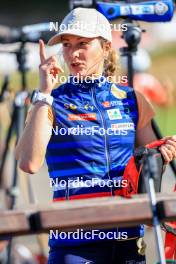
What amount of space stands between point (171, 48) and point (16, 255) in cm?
1515

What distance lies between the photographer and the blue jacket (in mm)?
3764

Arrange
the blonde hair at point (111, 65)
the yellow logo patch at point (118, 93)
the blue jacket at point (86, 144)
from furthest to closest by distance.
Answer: the blonde hair at point (111, 65)
the yellow logo patch at point (118, 93)
the blue jacket at point (86, 144)

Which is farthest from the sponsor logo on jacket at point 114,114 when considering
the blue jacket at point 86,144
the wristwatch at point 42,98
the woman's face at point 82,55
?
the wristwatch at point 42,98

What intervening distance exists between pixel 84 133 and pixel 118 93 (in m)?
0.29

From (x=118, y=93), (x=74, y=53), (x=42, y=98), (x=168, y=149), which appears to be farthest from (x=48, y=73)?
(x=168, y=149)

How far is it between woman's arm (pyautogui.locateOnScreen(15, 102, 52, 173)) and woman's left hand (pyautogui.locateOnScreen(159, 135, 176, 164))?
48 centimetres

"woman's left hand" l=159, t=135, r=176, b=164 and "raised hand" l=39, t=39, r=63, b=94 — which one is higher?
"raised hand" l=39, t=39, r=63, b=94

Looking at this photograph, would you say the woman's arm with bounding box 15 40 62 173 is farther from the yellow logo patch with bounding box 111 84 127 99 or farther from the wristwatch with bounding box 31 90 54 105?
the yellow logo patch with bounding box 111 84 127 99

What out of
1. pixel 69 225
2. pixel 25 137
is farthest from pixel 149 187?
pixel 25 137

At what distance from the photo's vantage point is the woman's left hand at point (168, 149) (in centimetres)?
371

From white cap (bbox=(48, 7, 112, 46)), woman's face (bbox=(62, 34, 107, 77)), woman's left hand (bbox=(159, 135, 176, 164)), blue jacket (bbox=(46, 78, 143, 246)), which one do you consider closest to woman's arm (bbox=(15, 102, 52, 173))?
blue jacket (bbox=(46, 78, 143, 246))

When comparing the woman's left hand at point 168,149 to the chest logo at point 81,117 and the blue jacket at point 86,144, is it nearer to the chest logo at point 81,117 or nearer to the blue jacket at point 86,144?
the blue jacket at point 86,144

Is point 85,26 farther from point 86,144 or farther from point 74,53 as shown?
point 86,144

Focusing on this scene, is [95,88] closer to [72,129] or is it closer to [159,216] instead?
[72,129]
